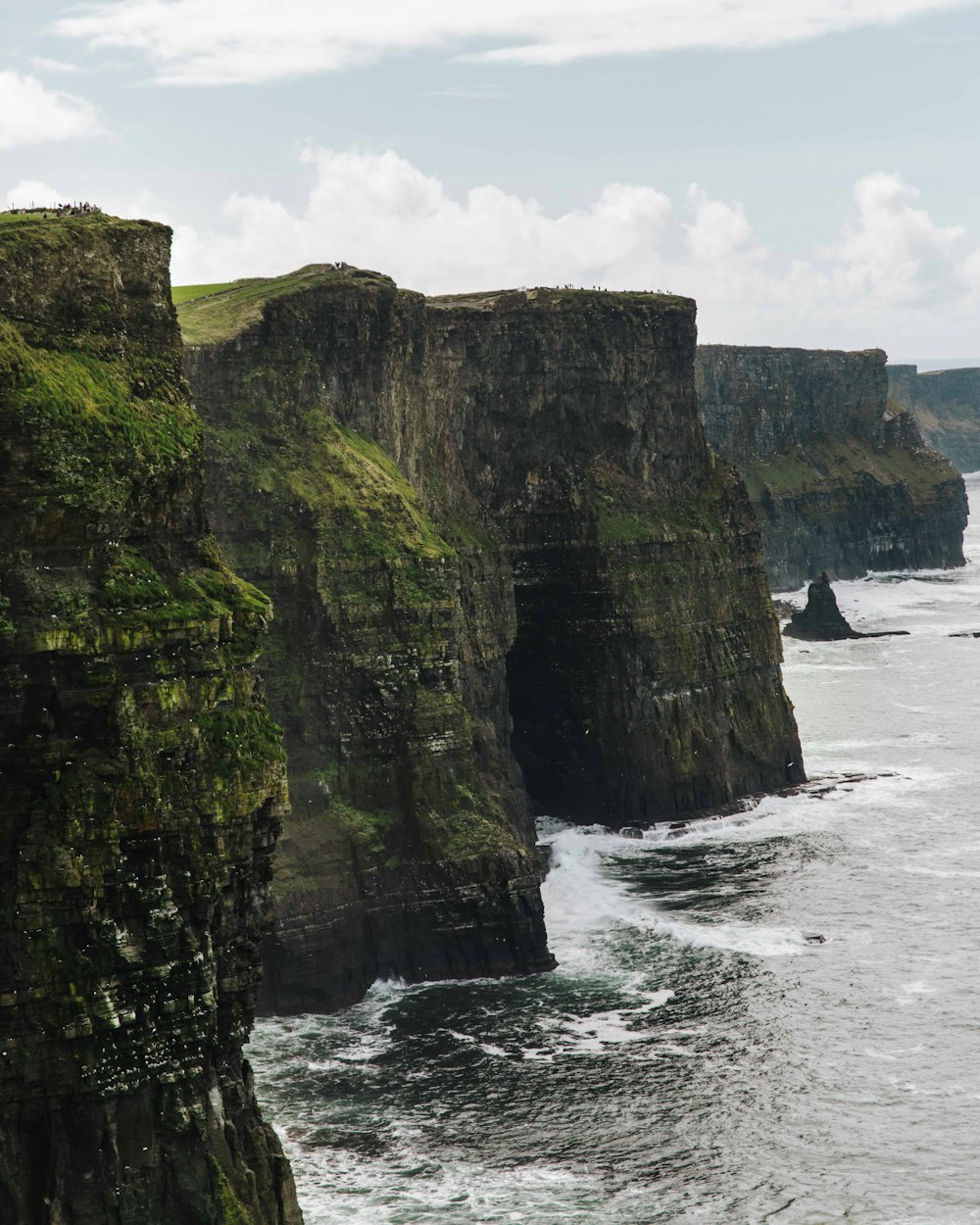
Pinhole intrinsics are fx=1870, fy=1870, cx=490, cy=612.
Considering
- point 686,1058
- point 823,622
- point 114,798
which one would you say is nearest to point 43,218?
point 114,798

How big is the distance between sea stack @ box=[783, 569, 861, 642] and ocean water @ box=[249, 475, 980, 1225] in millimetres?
81904

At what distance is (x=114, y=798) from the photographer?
42656mm

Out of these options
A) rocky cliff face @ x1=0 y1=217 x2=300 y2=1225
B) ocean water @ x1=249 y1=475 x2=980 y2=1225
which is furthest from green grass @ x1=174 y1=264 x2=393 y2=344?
rocky cliff face @ x1=0 y1=217 x2=300 y2=1225

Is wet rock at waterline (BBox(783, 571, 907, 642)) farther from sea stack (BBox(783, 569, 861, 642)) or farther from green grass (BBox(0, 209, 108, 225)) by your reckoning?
green grass (BBox(0, 209, 108, 225))

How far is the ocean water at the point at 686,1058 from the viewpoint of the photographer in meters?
55.8

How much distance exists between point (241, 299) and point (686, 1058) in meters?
40.5

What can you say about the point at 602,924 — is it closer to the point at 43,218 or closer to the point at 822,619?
the point at 43,218

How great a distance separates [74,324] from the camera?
46.9m

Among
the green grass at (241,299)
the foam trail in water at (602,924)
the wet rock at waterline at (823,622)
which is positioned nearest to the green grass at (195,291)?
the green grass at (241,299)

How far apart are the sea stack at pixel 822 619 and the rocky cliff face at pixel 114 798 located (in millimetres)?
139378

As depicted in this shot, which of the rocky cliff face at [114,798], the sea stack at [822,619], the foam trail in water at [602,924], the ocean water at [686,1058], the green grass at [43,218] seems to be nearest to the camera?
the rocky cliff face at [114,798]

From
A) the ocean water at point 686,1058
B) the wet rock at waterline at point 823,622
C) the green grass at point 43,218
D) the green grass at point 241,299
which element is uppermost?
the green grass at point 241,299

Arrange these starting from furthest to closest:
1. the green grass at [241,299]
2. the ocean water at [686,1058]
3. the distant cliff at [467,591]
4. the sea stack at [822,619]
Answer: the sea stack at [822,619]
the green grass at [241,299]
the distant cliff at [467,591]
the ocean water at [686,1058]

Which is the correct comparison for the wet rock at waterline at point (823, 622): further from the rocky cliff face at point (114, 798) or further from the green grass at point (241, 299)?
the rocky cliff face at point (114, 798)
